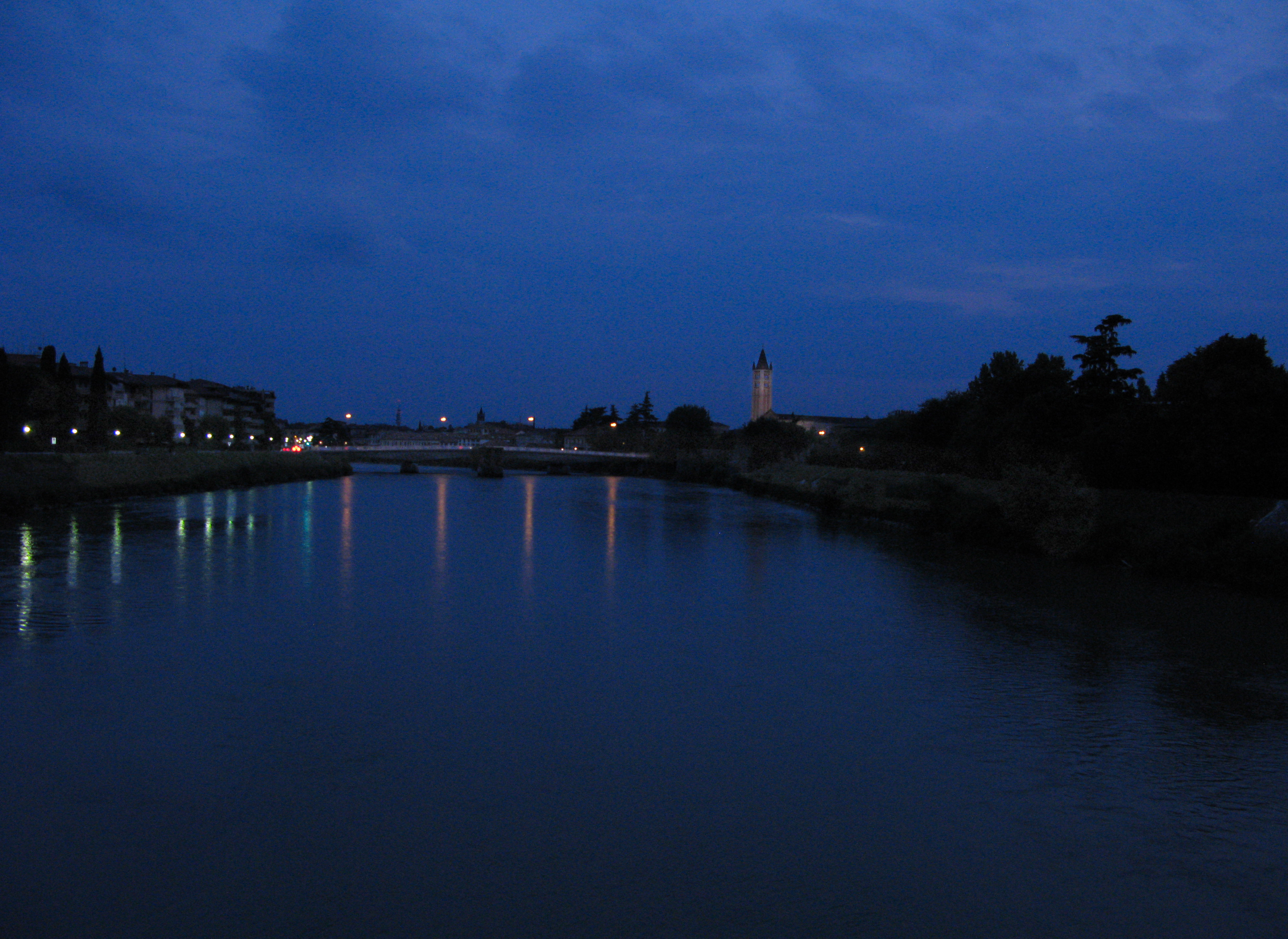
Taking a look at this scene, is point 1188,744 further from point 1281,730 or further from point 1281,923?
point 1281,923

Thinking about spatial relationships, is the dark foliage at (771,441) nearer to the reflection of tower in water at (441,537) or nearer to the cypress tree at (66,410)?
the reflection of tower in water at (441,537)

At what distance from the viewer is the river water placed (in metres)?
5.04

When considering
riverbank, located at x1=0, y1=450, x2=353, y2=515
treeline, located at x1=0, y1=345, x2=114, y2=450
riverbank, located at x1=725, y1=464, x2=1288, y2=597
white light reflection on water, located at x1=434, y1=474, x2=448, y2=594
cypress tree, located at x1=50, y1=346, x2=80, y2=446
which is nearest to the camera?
white light reflection on water, located at x1=434, y1=474, x2=448, y2=594

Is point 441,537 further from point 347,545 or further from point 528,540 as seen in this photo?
point 347,545

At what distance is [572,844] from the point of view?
18.6 feet

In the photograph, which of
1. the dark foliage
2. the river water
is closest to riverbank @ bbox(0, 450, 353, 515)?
the river water

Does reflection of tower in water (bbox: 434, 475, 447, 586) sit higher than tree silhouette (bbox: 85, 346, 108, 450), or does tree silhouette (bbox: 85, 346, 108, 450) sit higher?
tree silhouette (bbox: 85, 346, 108, 450)

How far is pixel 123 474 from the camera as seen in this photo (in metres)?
30.4

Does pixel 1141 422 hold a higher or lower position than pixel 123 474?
higher

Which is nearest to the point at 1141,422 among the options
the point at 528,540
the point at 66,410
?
the point at 528,540

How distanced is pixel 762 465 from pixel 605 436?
109 feet

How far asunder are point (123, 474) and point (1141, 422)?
93.2ft

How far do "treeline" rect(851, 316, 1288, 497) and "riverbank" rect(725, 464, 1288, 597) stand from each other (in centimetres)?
63

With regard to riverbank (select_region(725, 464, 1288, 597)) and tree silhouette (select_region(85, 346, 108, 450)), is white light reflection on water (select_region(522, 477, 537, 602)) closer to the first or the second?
riverbank (select_region(725, 464, 1288, 597))
